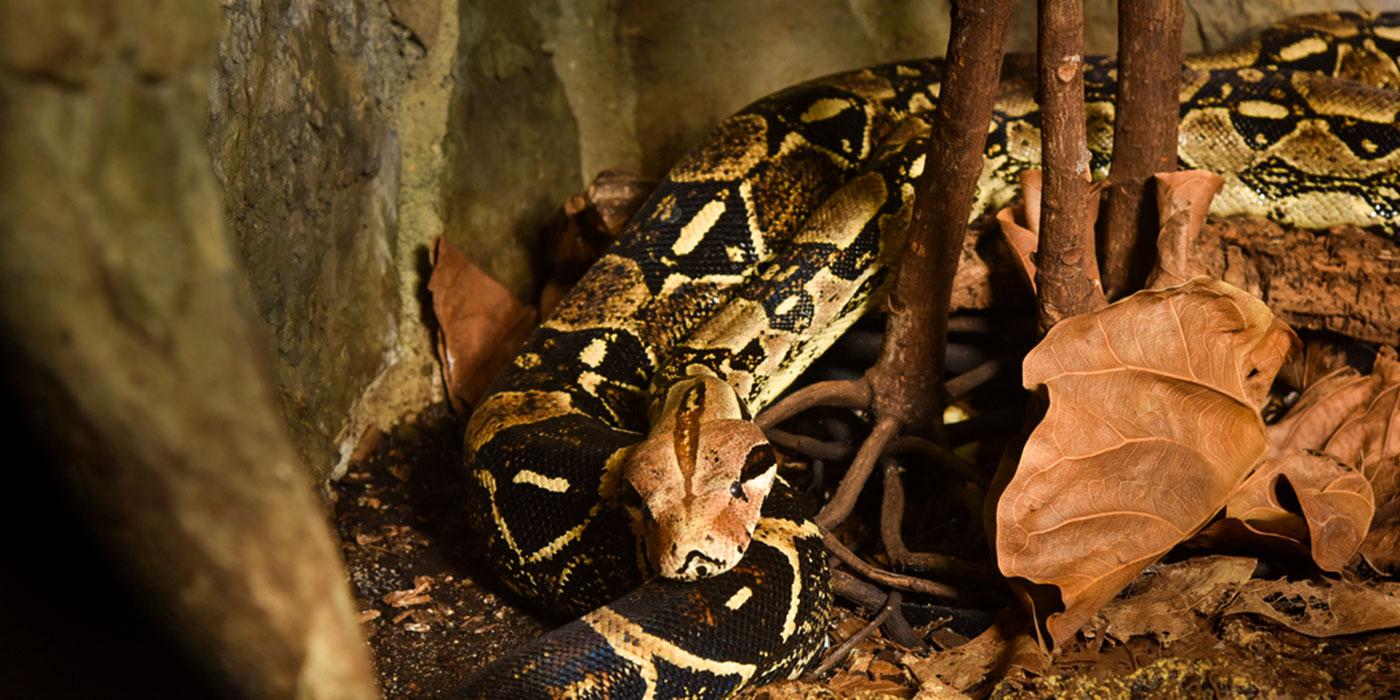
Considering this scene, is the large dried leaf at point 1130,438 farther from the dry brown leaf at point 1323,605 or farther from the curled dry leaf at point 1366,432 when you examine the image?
the curled dry leaf at point 1366,432

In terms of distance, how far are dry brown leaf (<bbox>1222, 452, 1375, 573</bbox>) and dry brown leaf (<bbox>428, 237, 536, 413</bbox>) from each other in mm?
2822

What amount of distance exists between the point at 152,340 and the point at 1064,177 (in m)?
2.57

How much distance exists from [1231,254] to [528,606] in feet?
8.99

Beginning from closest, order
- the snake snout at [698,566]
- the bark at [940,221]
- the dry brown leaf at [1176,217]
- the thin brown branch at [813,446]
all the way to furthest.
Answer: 1. the snake snout at [698,566]
2. the bark at [940,221]
3. the dry brown leaf at [1176,217]
4. the thin brown branch at [813,446]

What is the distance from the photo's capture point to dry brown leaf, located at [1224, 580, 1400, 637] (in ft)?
9.69

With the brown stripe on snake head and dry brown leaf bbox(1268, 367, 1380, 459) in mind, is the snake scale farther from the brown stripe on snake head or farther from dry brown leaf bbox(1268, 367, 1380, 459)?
dry brown leaf bbox(1268, 367, 1380, 459)

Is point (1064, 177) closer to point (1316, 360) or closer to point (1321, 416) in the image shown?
point (1321, 416)

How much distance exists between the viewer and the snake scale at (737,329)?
9.18ft

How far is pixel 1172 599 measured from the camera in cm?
315

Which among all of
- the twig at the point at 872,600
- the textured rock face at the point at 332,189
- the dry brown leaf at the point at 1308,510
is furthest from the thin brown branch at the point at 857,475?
the textured rock face at the point at 332,189

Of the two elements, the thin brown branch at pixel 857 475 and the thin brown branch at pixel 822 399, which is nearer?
the thin brown branch at pixel 857 475

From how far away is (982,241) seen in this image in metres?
4.09

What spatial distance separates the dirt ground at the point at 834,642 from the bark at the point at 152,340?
1706 mm

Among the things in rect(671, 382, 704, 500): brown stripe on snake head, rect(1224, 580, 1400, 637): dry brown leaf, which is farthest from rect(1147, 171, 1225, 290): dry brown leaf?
rect(671, 382, 704, 500): brown stripe on snake head
